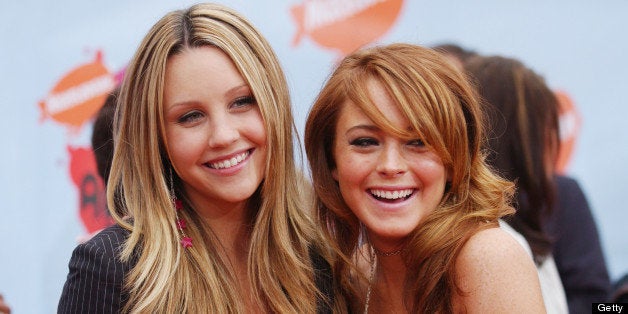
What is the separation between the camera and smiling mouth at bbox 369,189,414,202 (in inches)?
98.2

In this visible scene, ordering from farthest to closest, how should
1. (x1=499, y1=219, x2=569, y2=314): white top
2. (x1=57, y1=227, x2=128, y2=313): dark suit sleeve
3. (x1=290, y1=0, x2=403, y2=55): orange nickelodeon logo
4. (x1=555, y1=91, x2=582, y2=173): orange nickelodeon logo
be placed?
(x1=555, y1=91, x2=582, y2=173): orange nickelodeon logo → (x1=290, y1=0, x2=403, y2=55): orange nickelodeon logo → (x1=499, y1=219, x2=569, y2=314): white top → (x1=57, y1=227, x2=128, y2=313): dark suit sleeve

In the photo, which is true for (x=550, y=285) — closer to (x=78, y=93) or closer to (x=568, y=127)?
(x=568, y=127)

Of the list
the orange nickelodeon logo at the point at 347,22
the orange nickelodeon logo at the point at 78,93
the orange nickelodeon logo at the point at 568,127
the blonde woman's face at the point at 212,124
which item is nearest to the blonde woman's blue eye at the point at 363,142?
the blonde woman's face at the point at 212,124

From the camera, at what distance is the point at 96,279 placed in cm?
227

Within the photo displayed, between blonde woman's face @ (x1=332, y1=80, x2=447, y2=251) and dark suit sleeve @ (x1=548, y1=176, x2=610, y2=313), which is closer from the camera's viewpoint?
blonde woman's face @ (x1=332, y1=80, x2=447, y2=251)

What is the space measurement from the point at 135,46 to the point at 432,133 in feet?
6.37

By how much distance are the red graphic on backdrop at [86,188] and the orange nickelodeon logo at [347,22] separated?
1.17 metres

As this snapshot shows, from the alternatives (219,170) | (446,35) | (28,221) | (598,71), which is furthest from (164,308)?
(598,71)

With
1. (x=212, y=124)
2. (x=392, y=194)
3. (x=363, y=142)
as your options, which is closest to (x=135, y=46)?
(x=212, y=124)

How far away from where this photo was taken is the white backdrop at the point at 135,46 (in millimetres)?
3781

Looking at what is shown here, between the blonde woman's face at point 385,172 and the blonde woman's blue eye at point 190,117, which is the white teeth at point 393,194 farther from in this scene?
the blonde woman's blue eye at point 190,117

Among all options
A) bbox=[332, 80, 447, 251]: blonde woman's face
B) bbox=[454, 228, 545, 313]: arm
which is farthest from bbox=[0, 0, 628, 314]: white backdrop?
bbox=[454, 228, 545, 313]: arm

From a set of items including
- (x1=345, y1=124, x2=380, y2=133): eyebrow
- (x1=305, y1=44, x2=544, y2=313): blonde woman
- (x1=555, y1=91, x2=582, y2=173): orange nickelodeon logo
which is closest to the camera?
(x1=305, y1=44, x2=544, y2=313): blonde woman

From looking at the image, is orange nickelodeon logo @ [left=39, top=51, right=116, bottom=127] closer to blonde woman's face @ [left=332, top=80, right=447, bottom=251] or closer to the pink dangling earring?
the pink dangling earring
